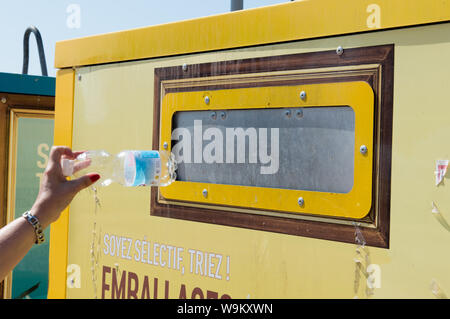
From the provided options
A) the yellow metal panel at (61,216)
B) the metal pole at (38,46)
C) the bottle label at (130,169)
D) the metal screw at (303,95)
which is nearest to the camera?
the metal screw at (303,95)

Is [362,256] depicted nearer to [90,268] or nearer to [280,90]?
[280,90]

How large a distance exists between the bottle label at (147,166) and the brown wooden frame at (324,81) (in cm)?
16

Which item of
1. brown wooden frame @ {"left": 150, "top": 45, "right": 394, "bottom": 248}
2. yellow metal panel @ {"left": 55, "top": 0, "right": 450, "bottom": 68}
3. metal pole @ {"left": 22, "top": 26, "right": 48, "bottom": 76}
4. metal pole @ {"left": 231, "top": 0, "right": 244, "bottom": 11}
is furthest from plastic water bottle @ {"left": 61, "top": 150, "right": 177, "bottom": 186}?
metal pole @ {"left": 22, "top": 26, "right": 48, "bottom": 76}

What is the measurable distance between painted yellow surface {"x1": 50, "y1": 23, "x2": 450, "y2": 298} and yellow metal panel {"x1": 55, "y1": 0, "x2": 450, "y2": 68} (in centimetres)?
4

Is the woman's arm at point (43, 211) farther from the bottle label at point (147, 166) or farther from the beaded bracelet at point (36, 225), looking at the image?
the bottle label at point (147, 166)

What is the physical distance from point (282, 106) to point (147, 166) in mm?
651

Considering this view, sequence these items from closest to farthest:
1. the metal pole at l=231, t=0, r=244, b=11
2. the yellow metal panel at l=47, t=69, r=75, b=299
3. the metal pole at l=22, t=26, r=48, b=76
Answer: the yellow metal panel at l=47, t=69, r=75, b=299
the metal pole at l=231, t=0, r=244, b=11
the metal pole at l=22, t=26, r=48, b=76

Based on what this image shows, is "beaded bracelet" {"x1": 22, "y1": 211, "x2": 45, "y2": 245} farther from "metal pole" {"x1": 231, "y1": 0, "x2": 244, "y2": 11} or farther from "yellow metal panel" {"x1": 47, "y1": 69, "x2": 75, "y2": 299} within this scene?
"metal pole" {"x1": 231, "y1": 0, "x2": 244, "y2": 11}

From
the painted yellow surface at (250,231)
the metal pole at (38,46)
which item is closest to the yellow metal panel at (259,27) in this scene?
the painted yellow surface at (250,231)

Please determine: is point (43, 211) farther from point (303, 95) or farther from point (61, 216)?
point (61, 216)

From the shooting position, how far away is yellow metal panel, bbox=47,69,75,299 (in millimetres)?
2705

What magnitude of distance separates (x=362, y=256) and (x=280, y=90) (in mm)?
647

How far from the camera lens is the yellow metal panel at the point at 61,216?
2.71 metres
